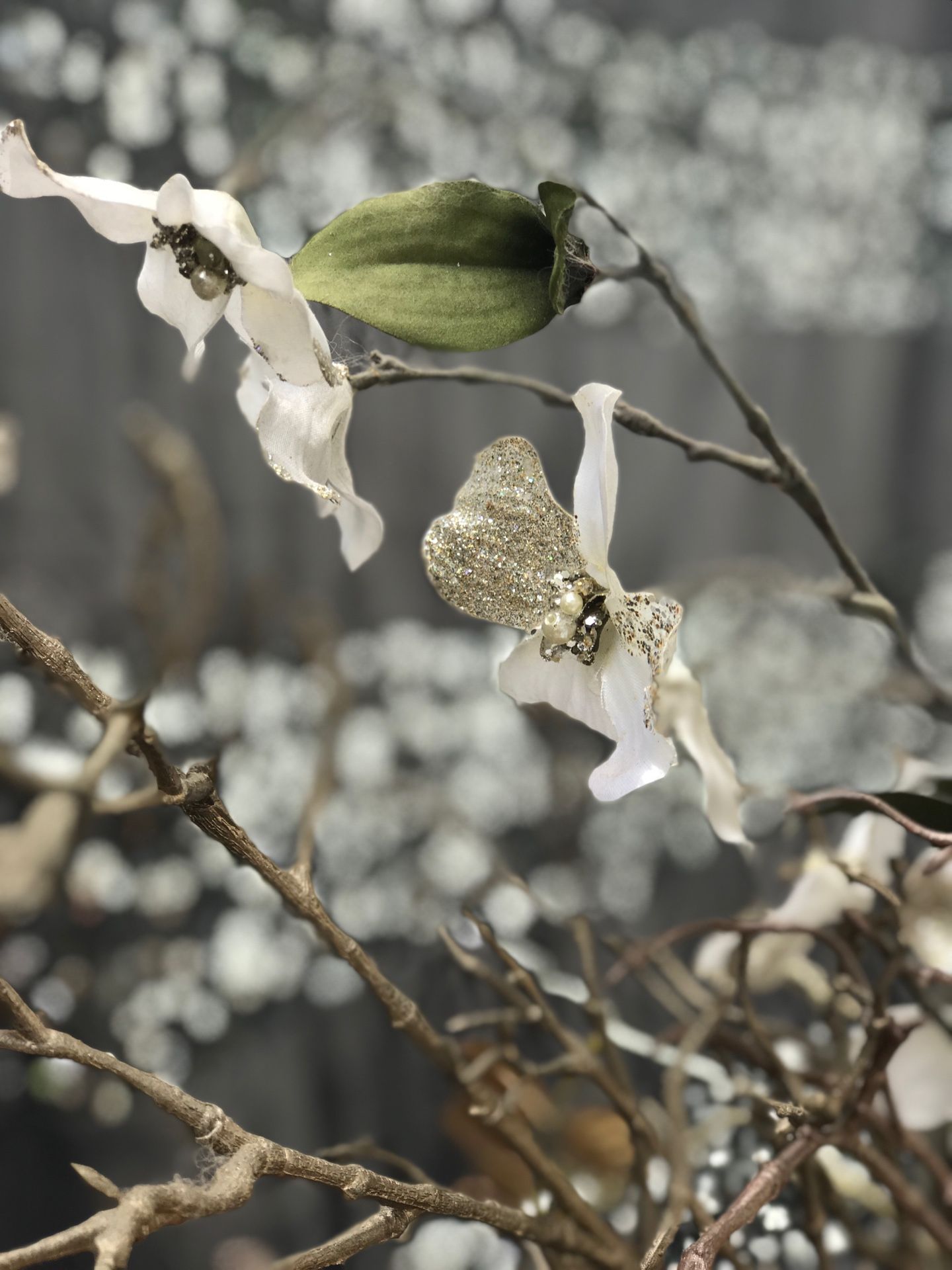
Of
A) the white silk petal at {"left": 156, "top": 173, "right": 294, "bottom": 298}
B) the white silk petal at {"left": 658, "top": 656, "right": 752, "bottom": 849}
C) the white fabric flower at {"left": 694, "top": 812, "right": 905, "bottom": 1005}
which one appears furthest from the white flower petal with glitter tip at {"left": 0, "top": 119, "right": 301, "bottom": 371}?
the white fabric flower at {"left": 694, "top": 812, "right": 905, "bottom": 1005}

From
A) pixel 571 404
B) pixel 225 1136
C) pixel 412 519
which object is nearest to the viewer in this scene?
pixel 225 1136

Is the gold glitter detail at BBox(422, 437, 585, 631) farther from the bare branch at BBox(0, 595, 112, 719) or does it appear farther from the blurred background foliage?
the blurred background foliage

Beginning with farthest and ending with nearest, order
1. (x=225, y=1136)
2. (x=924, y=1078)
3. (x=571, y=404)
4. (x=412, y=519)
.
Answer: (x=412, y=519), (x=924, y=1078), (x=571, y=404), (x=225, y=1136)

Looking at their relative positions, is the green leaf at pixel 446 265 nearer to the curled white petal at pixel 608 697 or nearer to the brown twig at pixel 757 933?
the curled white petal at pixel 608 697

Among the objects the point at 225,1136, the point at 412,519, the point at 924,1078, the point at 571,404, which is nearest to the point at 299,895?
the point at 225,1136

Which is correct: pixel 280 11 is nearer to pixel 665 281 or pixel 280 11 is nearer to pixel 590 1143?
pixel 665 281

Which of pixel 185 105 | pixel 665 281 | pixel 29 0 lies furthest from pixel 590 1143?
pixel 29 0

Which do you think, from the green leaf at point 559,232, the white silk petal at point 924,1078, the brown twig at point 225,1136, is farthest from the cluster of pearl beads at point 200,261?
the white silk petal at point 924,1078

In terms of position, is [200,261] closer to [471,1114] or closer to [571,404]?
[571,404]
